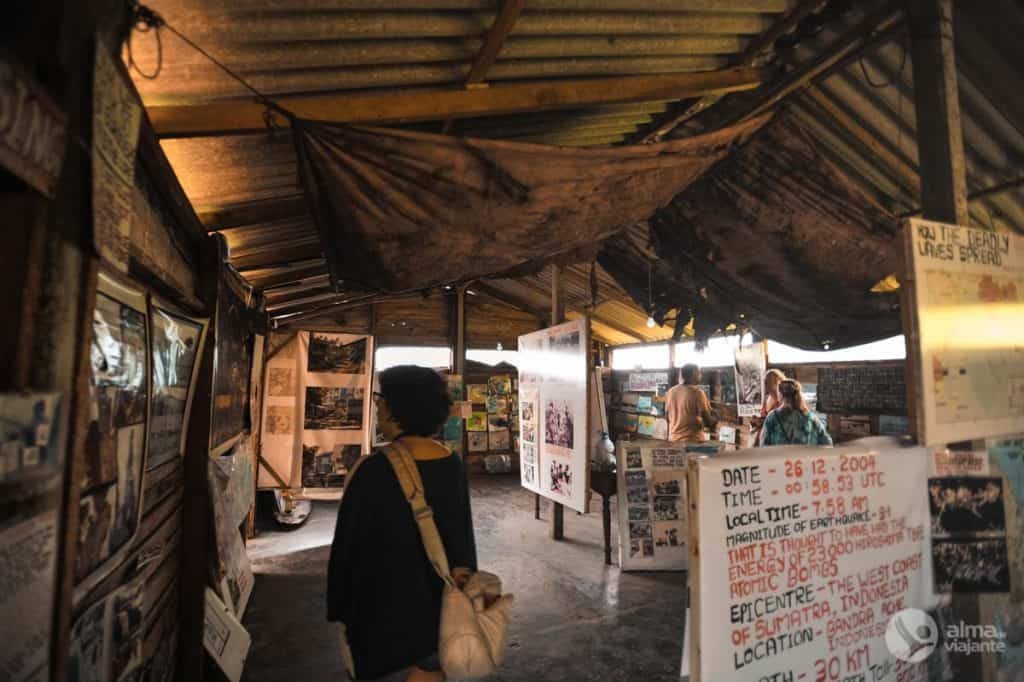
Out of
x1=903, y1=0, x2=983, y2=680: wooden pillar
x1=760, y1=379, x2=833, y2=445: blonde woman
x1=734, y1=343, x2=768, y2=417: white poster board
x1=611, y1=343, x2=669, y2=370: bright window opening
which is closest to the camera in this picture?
x1=903, y1=0, x2=983, y2=680: wooden pillar

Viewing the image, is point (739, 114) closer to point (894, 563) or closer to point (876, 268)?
point (876, 268)

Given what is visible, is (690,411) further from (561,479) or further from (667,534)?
(561,479)

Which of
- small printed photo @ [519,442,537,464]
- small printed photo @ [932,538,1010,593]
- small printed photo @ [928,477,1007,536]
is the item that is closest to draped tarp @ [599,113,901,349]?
small printed photo @ [928,477,1007,536]

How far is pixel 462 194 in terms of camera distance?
2.29 m

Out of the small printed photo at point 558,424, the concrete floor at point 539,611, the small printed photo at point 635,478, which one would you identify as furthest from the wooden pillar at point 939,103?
the small printed photo at point 558,424

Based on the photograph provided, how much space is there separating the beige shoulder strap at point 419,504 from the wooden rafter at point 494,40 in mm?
1661

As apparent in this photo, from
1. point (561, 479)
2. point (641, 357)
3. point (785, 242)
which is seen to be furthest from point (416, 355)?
point (785, 242)

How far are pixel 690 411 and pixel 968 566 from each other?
3.35 metres

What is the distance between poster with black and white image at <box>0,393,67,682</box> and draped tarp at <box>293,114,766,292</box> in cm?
129

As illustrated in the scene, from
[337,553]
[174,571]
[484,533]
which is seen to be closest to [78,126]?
[337,553]

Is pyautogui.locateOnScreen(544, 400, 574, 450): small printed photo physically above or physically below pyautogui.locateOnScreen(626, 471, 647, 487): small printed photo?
above

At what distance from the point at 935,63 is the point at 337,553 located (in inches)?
136

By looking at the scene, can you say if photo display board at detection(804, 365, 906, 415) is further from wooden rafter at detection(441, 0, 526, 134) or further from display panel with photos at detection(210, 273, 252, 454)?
display panel with photos at detection(210, 273, 252, 454)

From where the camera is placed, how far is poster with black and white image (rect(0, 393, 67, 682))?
935 mm
